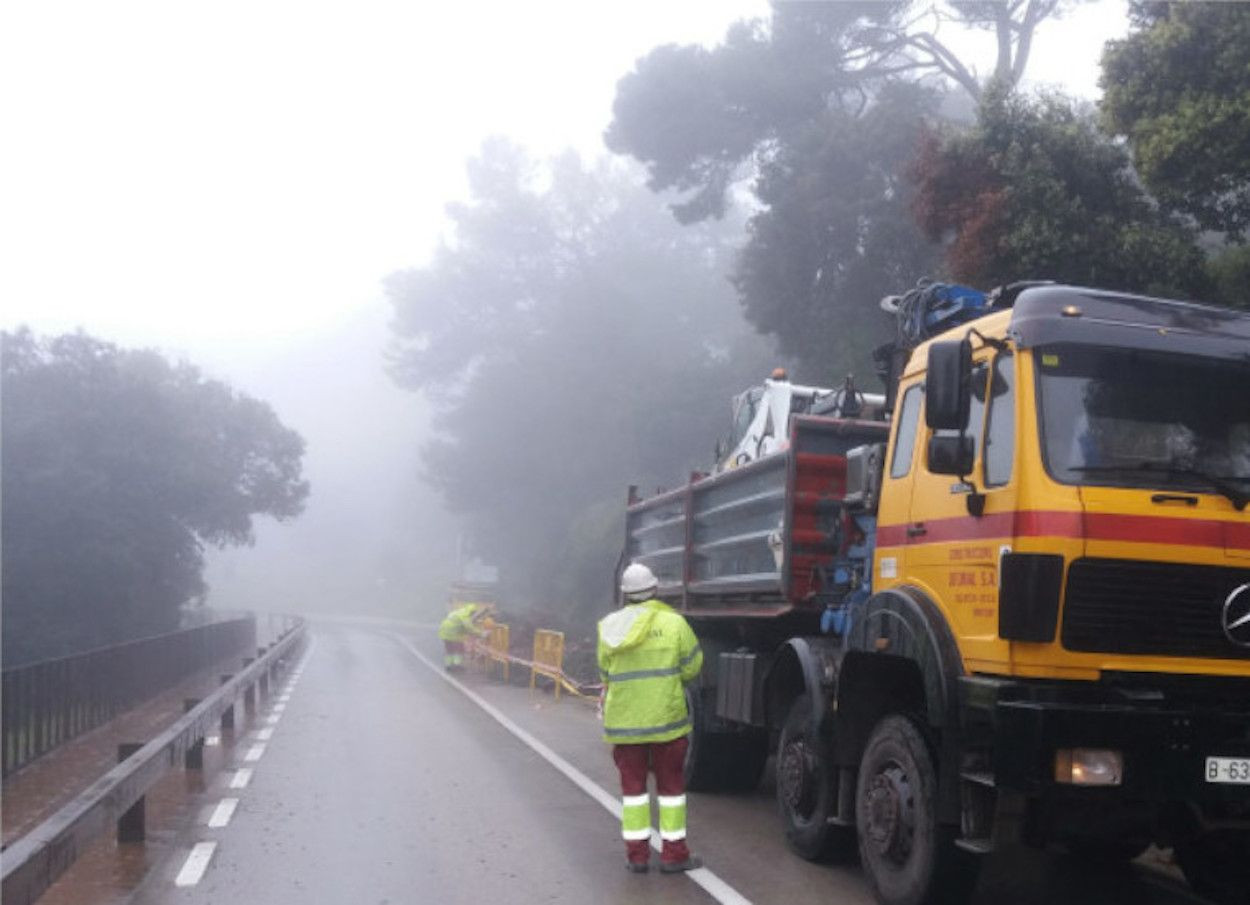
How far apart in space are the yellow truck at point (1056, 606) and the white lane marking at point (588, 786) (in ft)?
2.43

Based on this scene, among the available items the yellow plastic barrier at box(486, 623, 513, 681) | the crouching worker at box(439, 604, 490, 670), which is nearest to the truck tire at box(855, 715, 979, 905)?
the yellow plastic barrier at box(486, 623, 513, 681)

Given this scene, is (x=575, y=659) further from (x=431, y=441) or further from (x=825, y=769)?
(x=431, y=441)

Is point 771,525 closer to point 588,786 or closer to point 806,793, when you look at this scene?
point 806,793

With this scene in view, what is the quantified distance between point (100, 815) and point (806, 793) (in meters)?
3.90

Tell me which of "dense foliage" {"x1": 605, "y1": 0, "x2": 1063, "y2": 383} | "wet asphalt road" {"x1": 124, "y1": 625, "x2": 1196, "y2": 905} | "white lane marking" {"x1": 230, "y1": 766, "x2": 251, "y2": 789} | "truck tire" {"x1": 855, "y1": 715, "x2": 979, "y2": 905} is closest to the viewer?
"truck tire" {"x1": 855, "y1": 715, "x2": 979, "y2": 905}

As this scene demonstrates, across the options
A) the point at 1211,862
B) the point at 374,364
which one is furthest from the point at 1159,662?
the point at 374,364

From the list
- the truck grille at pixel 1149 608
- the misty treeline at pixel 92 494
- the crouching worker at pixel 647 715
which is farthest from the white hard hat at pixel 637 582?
the misty treeline at pixel 92 494

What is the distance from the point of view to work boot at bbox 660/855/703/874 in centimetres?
759

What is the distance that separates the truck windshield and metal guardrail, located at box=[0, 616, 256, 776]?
1045 cm

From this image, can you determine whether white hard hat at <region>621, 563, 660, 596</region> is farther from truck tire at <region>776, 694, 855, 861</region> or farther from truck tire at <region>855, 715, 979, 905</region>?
truck tire at <region>855, 715, 979, 905</region>

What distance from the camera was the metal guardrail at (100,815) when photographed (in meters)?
5.53

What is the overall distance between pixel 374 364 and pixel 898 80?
12445 cm

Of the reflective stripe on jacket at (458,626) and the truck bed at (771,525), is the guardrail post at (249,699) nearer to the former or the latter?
the truck bed at (771,525)

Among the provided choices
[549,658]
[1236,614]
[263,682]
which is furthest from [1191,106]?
[263,682]
